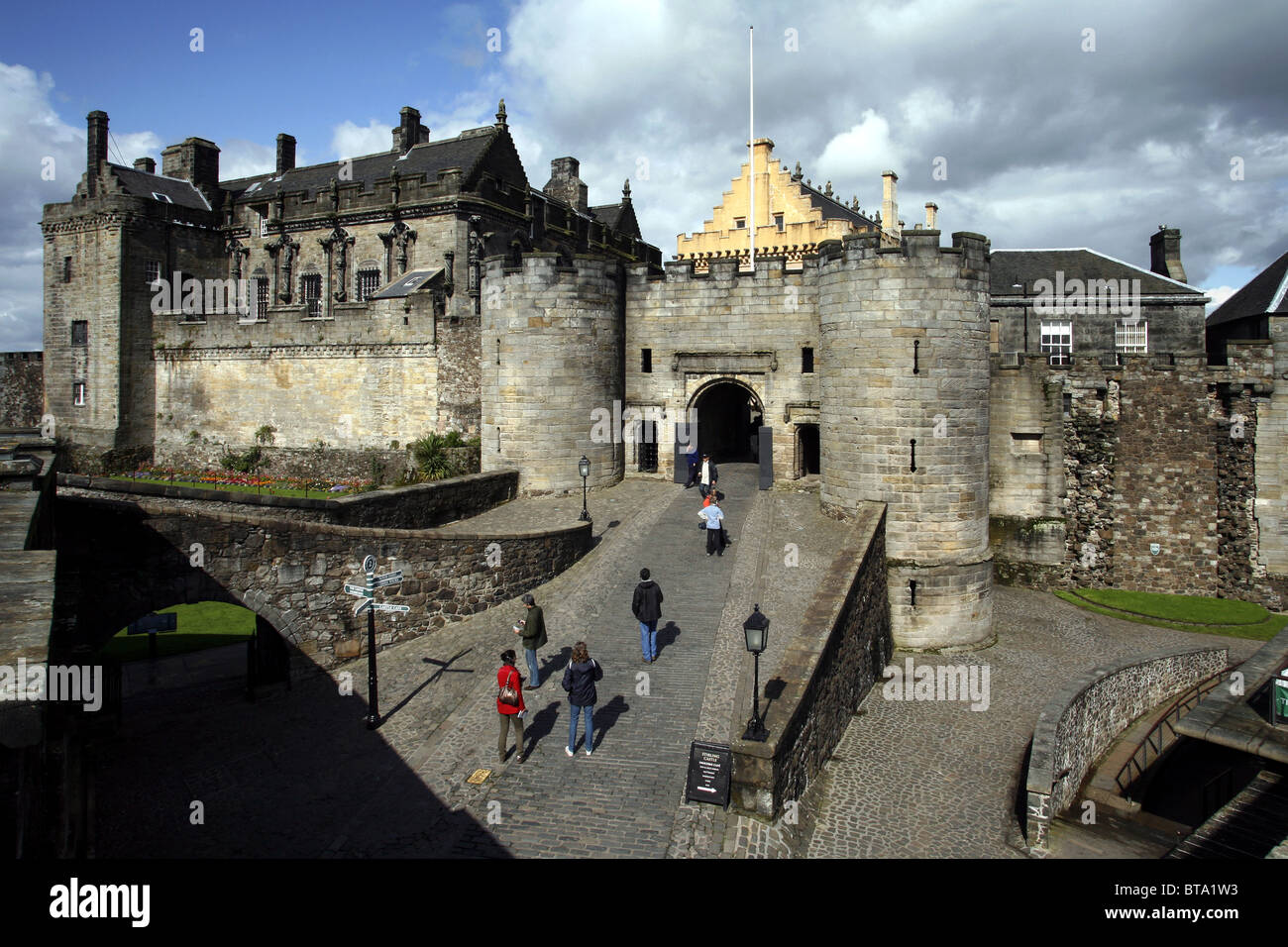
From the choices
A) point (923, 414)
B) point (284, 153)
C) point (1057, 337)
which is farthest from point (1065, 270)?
point (284, 153)

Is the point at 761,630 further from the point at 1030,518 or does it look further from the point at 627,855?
the point at 1030,518

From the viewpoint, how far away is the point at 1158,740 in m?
16.4

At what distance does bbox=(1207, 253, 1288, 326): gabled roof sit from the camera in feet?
80.2

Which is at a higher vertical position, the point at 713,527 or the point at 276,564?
the point at 713,527

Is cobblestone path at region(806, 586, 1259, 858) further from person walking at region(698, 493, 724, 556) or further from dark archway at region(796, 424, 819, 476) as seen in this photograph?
dark archway at region(796, 424, 819, 476)

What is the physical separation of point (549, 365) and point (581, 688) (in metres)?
13.5

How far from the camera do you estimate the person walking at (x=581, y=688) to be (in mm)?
10211

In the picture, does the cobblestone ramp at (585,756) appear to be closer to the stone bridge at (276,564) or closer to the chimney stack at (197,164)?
the stone bridge at (276,564)

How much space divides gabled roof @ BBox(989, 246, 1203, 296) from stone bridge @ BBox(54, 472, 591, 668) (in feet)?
73.1

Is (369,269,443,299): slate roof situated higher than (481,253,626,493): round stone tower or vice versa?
(369,269,443,299): slate roof

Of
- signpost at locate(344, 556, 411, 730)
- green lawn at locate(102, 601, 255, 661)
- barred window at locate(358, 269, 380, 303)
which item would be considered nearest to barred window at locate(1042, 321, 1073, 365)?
barred window at locate(358, 269, 380, 303)

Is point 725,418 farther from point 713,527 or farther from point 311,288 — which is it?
point 311,288
